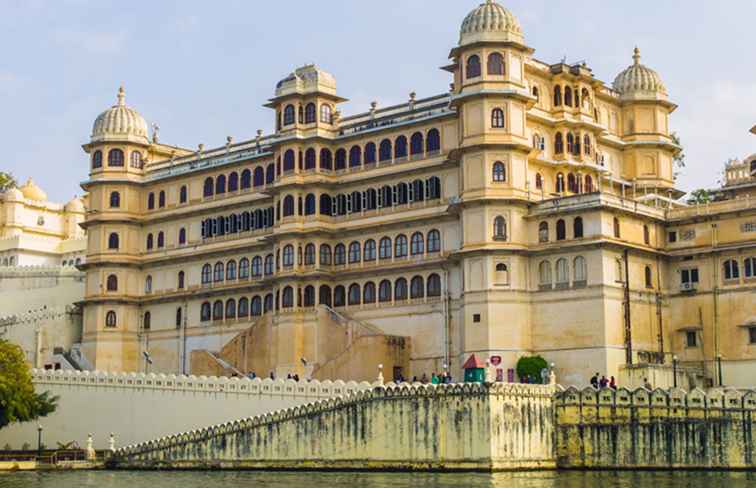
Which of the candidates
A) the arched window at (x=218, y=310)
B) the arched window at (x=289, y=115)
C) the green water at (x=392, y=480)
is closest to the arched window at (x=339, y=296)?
the arched window at (x=218, y=310)

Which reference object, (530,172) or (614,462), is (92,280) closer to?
(530,172)

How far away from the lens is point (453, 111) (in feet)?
235

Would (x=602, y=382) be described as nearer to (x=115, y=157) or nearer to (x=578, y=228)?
(x=578, y=228)

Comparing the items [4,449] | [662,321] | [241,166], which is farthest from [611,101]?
[4,449]

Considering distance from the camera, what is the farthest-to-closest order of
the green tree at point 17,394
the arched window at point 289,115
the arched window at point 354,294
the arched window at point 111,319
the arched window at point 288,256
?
the arched window at point 111,319
the arched window at point 289,115
the arched window at point 288,256
the arched window at point 354,294
the green tree at point 17,394

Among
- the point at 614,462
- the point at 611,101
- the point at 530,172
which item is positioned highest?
the point at 611,101

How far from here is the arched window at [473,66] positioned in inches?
2749

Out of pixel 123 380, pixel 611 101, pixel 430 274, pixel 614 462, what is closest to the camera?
pixel 614 462

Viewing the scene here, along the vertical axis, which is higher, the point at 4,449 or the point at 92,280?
the point at 92,280

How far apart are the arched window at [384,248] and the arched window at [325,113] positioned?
8189 mm

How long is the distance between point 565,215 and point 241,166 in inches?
932

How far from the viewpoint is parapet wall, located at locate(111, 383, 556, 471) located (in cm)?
5366

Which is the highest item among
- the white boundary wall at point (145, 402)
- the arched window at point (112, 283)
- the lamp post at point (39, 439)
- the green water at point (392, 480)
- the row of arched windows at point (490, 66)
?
the row of arched windows at point (490, 66)

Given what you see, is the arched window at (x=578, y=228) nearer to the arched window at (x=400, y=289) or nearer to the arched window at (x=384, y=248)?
the arched window at (x=400, y=289)
